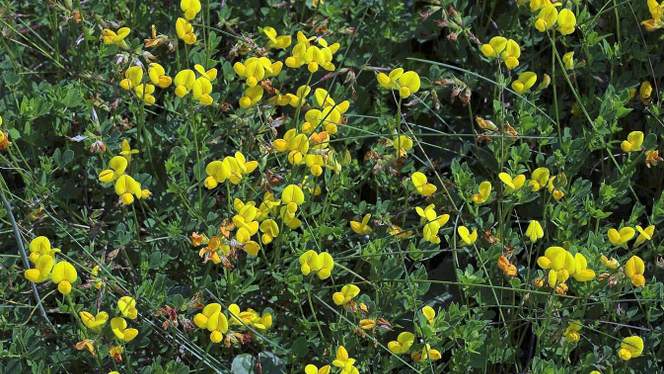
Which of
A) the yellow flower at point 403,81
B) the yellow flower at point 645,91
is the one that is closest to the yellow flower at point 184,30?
the yellow flower at point 403,81

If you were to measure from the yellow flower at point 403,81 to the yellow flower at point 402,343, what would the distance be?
54cm

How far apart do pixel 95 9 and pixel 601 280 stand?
1550 mm

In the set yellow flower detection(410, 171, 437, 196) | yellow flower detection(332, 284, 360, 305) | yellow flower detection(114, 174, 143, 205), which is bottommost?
yellow flower detection(332, 284, 360, 305)

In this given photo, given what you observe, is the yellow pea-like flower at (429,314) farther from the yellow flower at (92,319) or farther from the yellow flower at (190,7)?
the yellow flower at (190,7)

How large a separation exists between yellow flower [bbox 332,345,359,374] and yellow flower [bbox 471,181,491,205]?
0.53 m

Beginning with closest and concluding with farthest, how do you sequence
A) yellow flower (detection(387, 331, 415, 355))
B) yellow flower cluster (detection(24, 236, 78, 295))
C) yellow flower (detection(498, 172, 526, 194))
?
yellow flower cluster (detection(24, 236, 78, 295)), yellow flower (detection(387, 331, 415, 355)), yellow flower (detection(498, 172, 526, 194))

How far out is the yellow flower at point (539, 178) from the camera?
252cm

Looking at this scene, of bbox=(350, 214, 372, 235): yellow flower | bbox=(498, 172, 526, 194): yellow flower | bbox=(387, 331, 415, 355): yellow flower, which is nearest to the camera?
bbox=(387, 331, 415, 355): yellow flower

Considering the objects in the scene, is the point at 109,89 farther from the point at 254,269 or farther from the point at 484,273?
the point at 484,273

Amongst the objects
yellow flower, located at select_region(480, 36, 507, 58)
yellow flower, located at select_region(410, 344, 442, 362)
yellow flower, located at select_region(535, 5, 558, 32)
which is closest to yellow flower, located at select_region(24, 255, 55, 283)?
yellow flower, located at select_region(410, 344, 442, 362)

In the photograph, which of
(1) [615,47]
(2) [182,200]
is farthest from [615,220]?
(2) [182,200]

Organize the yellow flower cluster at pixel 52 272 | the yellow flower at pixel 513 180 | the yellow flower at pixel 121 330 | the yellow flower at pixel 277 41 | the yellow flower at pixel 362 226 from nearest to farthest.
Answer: the yellow flower cluster at pixel 52 272 < the yellow flower at pixel 121 330 < the yellow flower at pixel 513 180 < the yellow flower at pixel 362 226 < the yellow flower at pixel 277 41

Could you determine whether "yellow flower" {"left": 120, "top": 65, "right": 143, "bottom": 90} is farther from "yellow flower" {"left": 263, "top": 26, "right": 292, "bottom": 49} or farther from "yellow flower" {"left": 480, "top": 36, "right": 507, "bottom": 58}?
"yellow flower" {"left": 480, "top": 36, "right": 507, "bottom": 58}

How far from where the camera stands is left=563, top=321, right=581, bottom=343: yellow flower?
93.2 inches
